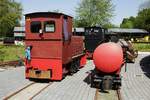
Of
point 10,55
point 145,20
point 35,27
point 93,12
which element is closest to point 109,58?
point 35,27

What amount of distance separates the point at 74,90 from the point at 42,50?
3.22 meters

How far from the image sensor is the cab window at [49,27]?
16.6 metres

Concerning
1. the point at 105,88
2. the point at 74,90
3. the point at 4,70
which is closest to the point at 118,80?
the point at 105,88

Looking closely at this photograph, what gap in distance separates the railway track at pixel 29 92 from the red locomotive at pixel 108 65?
241 cm

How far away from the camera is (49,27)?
54.7ft

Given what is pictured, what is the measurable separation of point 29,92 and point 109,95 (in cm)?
318

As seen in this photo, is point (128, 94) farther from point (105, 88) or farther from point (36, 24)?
point (36, 24)

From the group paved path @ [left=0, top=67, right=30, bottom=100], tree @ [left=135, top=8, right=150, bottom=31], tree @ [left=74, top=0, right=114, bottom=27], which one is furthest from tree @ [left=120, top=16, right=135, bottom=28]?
paved path @ [left=0, top=67, right=30, bottom=100]

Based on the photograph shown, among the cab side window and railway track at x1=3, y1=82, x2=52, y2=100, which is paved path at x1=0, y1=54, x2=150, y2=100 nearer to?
railway track at x1=3, y1=82, x2=52, y2=100

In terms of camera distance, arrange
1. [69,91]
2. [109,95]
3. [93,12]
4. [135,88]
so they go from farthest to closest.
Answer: [93,12]
[135,88]
[69,91]
[109,95]

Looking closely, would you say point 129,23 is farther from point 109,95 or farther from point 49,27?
point 109,95

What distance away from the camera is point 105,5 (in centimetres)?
8425

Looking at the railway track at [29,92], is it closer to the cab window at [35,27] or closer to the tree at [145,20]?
the cab window at [35,27]

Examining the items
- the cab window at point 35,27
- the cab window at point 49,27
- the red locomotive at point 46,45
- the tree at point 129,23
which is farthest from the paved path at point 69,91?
the tree at point 129,23
